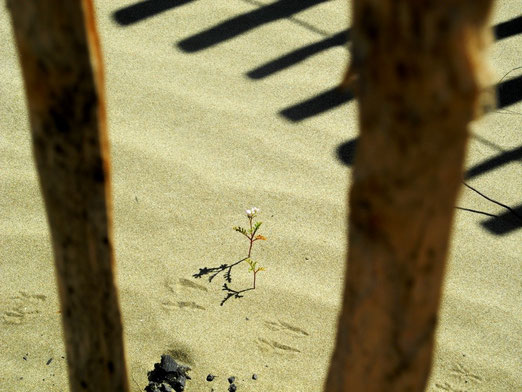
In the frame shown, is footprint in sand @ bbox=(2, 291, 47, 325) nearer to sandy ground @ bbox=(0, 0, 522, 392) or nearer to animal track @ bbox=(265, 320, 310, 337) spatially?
sandy ground @ bbox=(0, 0, 522, 392)

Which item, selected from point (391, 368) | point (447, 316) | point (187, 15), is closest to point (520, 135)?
point (447, 316)

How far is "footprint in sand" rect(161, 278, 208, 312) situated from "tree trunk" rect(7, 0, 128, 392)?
4.17 ft

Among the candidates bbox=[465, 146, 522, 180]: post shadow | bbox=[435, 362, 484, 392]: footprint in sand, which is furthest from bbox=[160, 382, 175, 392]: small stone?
bbox=[465, 146, 522, 180]: post shadow

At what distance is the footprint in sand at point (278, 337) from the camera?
9.97 feet

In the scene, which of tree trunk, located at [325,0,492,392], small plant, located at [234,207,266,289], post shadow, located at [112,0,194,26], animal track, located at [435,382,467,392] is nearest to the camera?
tree trunk, located at [325,0,492,392]

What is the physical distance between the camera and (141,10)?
502 centimetres

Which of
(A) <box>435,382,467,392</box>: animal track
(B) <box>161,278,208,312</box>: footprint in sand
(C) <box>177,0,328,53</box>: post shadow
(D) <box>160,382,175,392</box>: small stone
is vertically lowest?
(A) <box>435,382,467,392</box>: animal track

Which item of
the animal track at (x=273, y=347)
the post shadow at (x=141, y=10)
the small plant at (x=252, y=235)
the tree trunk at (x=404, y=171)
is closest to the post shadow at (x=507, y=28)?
the post shadow at (x=141, y=10)

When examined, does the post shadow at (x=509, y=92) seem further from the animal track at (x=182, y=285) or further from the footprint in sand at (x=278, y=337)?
the animal track at (x=182, y=285)

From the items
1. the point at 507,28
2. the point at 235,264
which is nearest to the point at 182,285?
the point at 235,264

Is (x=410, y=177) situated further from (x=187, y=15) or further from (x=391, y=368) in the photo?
(x=187, y=15)

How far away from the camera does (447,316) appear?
328 cm

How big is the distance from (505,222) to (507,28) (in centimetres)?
194

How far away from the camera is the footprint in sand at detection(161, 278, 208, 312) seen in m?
3.20
